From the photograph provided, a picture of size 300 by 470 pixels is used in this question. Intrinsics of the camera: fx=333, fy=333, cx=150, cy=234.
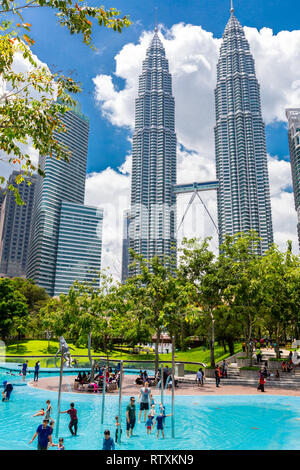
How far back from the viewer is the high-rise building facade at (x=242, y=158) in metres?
174

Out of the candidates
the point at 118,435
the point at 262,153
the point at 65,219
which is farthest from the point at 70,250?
the point at 118,435

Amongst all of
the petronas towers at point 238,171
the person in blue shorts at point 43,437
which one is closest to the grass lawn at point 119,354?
the person in blue shorts at point 43,437

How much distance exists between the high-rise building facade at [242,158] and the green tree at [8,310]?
420 feet

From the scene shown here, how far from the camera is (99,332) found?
27.9 meters

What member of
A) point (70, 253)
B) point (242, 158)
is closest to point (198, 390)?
point (242, 158)

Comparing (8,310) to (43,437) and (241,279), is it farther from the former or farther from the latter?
(43,437)

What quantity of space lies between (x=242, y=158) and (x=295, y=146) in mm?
29749

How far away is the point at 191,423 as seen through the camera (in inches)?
642

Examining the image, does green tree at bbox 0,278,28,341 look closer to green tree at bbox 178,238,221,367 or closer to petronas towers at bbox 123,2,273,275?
green tree at bbox 178,238,221,367

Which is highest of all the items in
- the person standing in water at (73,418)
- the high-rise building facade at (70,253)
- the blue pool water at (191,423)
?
the high-rise building facade at (70,253)

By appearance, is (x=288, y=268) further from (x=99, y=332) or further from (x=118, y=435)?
(x=118, y=435)

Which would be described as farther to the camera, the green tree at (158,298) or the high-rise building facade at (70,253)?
the high-rise building facade at (70,253)

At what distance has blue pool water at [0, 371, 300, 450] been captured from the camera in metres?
12.9

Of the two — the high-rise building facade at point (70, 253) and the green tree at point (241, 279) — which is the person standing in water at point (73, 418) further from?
the high-rise building facade at point (70, 253)
